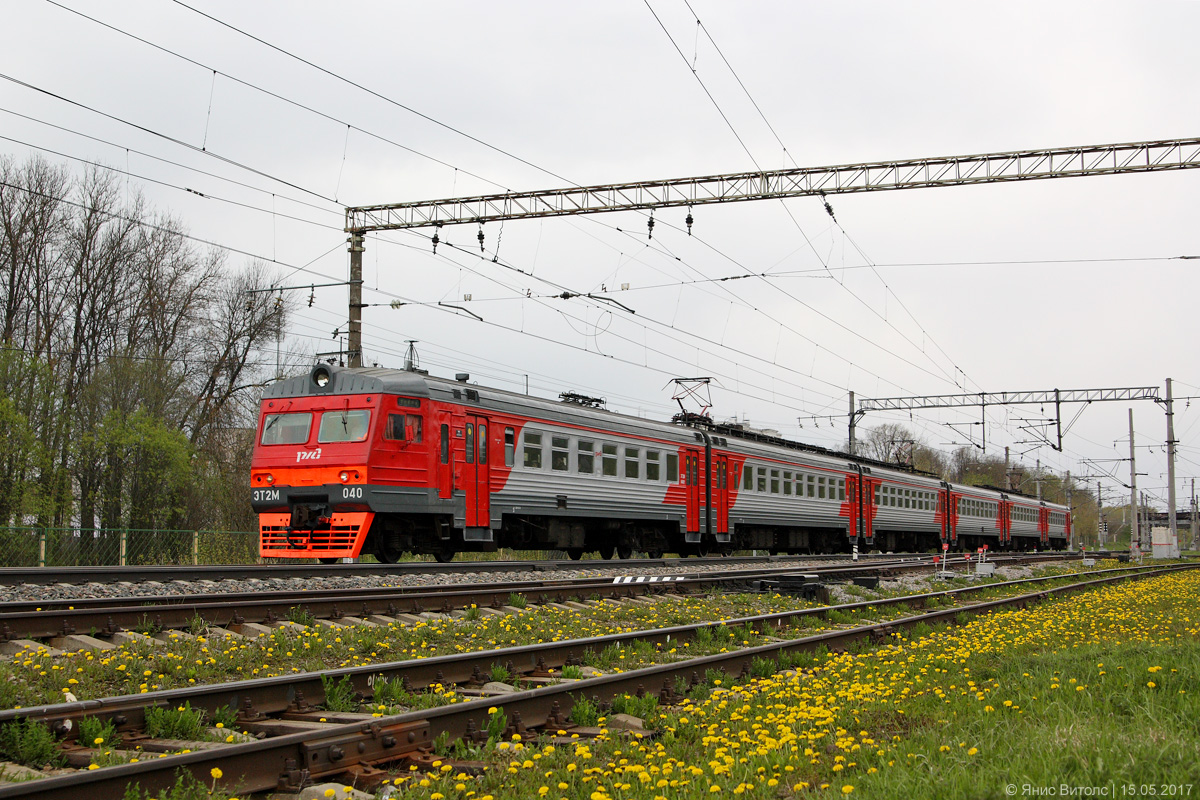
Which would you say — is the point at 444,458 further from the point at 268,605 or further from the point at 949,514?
the point at 949,514

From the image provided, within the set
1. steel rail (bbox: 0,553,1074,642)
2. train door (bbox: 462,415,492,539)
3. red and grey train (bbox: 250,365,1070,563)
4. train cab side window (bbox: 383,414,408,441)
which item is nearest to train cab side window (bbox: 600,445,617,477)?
red and grey train (bbox: 250,365,1070,563)

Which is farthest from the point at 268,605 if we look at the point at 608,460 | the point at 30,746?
the point at 608,460

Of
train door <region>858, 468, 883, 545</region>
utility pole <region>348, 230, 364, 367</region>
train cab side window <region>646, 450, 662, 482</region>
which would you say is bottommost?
train door <region>858, 468, 883, 545</region>

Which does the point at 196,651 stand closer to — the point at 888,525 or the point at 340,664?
the point at 340,664

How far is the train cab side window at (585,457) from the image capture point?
20266mm

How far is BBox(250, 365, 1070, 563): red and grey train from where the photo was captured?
16.0 m

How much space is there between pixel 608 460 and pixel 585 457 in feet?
2.69

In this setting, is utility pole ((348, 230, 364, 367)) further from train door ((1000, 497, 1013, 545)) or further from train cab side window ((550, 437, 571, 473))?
train door ((1000, 497, 1013, 545))

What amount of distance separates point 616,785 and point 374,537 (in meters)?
12.2

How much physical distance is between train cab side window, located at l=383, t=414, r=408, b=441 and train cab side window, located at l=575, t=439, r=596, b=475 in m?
4.90

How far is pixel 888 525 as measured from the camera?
35750 millimetres

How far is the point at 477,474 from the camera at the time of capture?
17.6 meters

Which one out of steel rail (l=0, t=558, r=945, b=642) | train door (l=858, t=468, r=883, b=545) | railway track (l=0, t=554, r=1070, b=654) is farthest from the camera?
train door (l=858, t=468, r=883, b=545)

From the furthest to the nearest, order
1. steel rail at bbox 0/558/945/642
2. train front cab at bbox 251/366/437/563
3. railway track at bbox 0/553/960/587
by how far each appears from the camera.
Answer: train front cab at bbox 251/366/437/563 → railway track at bbox 0/553/960/587 → steel rail at bbox 0/558/945/642
